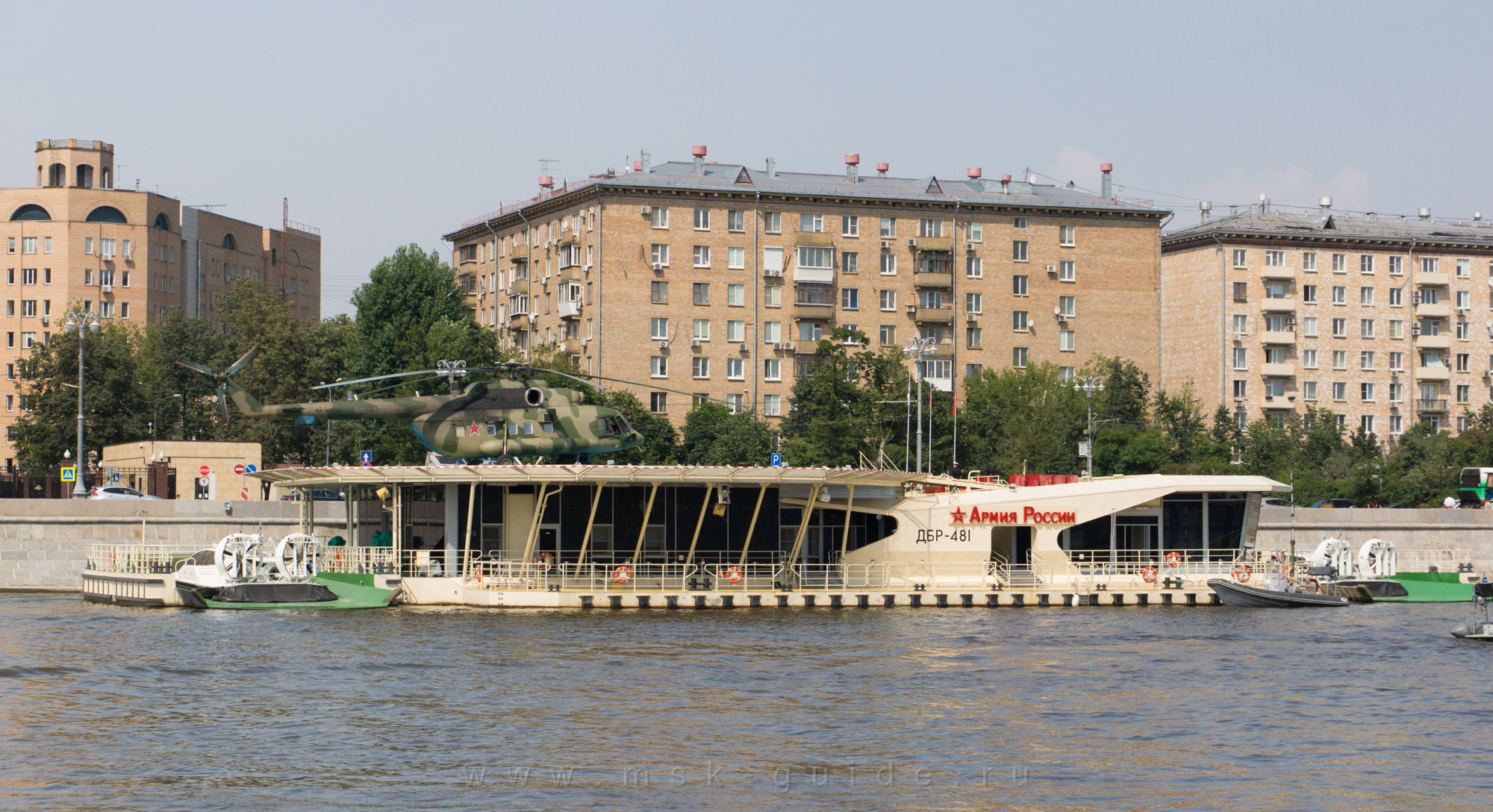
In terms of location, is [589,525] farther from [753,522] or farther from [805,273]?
[805,273]

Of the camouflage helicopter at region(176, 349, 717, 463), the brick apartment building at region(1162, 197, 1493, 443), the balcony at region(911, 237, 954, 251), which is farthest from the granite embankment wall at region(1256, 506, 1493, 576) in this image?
the brick apartment building at region(1162, 197, 1493, 443)

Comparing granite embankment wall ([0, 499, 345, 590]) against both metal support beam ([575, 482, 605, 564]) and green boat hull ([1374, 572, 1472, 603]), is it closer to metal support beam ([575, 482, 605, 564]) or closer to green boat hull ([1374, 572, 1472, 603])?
metal support beam ([575, 482, 605, 564])

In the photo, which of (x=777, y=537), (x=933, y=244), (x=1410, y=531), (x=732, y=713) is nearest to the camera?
(x=732, y=713)

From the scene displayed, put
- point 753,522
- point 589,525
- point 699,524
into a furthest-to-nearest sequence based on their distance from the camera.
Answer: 1. point 699,524
2. point 753,522
3. point 589,525

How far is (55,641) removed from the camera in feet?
156

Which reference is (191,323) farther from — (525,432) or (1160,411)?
(525,432)

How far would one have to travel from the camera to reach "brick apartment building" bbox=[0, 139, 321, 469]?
5832 inches

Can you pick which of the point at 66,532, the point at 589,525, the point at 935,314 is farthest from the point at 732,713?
the point at 935,314

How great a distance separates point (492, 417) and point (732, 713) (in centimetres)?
2711

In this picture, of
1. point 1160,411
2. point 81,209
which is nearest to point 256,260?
point 81,209

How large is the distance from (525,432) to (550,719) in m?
26.7

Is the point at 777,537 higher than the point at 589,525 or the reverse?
the reverse

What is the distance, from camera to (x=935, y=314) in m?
118

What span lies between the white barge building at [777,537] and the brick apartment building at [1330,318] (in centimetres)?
6473
